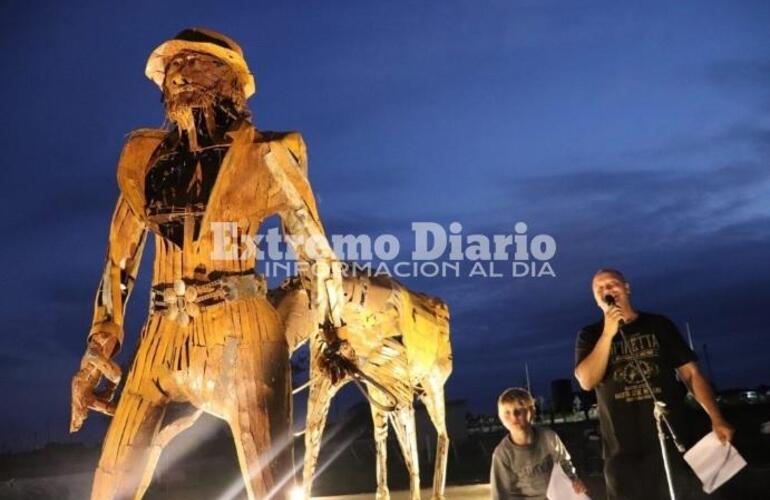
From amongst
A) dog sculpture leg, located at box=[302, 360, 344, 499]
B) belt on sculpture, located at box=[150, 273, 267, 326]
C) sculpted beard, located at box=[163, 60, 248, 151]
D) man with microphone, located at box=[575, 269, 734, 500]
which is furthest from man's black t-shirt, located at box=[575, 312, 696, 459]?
dog sculpture leg, located at box=[302, 360, 344, 499]

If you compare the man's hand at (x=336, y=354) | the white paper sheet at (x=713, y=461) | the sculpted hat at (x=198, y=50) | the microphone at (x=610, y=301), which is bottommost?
the white paper sheet at (x=713, y=461)

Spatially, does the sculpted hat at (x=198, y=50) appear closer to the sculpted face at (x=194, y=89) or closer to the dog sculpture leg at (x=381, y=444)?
the sculpted face at (x=194, y=89)

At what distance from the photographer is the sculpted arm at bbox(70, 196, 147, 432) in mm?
3111

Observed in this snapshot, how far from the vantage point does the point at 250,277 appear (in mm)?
3189

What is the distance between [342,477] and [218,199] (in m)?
11.1

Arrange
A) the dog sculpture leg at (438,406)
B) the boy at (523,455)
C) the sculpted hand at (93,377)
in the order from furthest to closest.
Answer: the dog sculpture leg at (438,406) < the boy at (523,455) < the sculpted hand at (93,377)

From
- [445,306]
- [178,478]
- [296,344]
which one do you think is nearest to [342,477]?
[178,478]

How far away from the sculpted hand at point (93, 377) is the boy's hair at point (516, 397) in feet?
6.89

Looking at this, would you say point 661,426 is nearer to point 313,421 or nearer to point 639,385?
point 639,385

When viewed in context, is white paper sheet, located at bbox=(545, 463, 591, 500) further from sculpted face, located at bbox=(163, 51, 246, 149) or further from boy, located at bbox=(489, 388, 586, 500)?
sculpted face, located at bbox=(163, 51, 246, 149)

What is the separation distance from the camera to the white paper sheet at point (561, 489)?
3.59 metres

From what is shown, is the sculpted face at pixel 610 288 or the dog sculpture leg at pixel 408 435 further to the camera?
the dog sculpture leg at pixel 408 435

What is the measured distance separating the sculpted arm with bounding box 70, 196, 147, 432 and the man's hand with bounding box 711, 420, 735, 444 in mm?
2892

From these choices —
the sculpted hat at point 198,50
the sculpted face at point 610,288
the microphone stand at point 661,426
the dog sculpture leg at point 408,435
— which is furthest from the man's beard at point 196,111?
the dog sculpture leg at point 408,435
